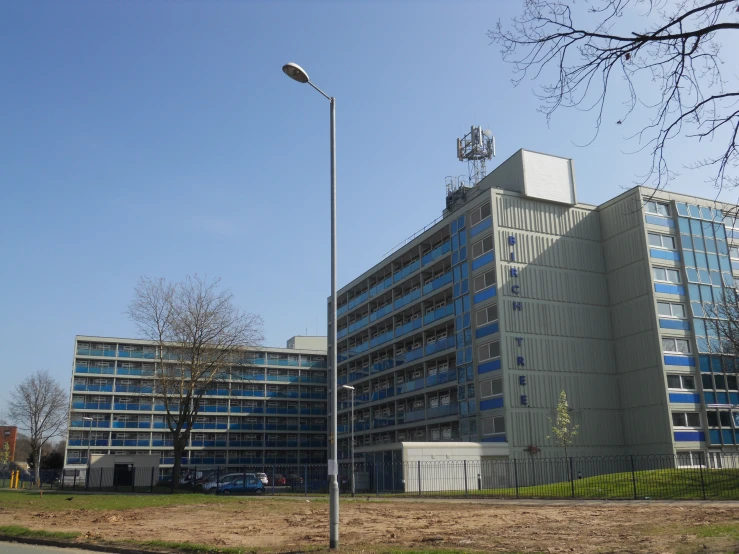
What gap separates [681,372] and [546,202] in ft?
52.0

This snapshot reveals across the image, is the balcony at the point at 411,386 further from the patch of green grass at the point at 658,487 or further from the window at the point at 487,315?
the patch of green grass at the point at 658,487

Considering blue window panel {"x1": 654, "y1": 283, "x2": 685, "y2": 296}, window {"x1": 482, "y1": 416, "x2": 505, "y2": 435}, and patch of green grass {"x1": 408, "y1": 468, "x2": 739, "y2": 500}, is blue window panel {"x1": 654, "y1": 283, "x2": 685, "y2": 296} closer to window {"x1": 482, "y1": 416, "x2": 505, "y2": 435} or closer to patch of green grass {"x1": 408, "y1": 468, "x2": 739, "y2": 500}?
window {"x1": 482, "y1": 416, "x2": 505, "y2": 435}

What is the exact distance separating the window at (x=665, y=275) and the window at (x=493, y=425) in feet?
50.6

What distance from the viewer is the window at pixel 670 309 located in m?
49.3

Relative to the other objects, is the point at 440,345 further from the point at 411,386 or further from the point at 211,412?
the point at 211,412

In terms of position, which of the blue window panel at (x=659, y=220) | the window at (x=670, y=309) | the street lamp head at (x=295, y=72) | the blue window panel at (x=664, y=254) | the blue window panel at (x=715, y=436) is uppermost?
the blue window panel at (x=659, y=220)

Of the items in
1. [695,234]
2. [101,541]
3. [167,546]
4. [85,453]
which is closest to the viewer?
[167,546]

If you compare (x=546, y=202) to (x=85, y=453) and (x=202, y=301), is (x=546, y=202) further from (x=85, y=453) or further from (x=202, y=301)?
(x=85, y=453)

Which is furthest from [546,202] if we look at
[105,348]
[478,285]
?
[105,348]

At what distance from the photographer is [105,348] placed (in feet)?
309

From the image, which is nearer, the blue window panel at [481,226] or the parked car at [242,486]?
the parked car at [242,486]

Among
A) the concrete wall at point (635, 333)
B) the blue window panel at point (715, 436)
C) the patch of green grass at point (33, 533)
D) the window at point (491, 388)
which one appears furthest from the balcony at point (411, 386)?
the patch of green grass at point (33, 533)

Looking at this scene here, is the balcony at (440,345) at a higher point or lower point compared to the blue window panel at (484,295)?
lower

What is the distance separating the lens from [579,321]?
5225cm
